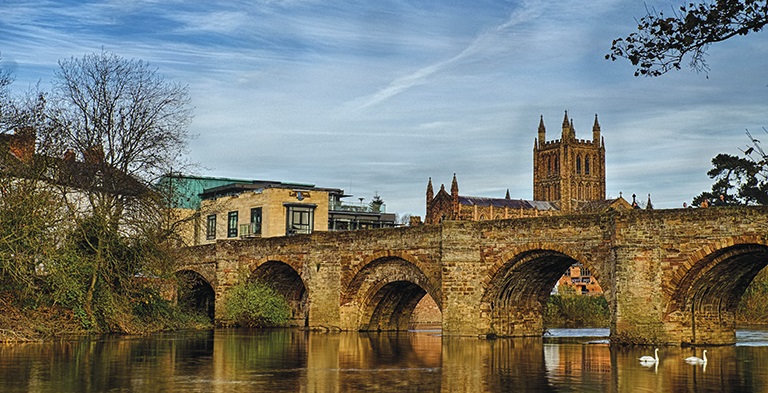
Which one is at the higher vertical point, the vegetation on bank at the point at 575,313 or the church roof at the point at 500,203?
the church roof at the point at 500,203

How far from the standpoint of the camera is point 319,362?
25.9 m

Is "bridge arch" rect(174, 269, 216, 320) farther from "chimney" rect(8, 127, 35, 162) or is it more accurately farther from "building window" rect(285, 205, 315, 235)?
"chimney" rect(8, 127, 35, 162)

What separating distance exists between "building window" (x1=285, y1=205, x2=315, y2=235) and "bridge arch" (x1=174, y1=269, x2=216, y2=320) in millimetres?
6829

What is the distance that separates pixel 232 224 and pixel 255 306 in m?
17.6

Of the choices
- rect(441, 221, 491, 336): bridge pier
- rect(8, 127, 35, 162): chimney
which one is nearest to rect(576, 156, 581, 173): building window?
rect(441, 221, 491, 336): bridge pier

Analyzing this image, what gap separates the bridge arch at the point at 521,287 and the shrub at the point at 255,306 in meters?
14.9

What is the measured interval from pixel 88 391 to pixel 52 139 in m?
20.4

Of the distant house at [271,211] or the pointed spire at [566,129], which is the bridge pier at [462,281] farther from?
the pointed spire at [566,129]

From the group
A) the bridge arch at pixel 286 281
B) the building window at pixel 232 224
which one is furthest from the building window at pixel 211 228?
the bridge arch at pixel 286 281

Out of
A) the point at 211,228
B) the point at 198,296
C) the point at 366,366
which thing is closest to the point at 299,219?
the point at 198,296

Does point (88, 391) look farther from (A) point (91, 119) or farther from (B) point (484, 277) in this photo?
(A) point (91, 119)

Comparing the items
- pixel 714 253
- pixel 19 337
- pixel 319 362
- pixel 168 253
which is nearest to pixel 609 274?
pixel 714 253

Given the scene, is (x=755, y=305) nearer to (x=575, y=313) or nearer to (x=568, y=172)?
(x=575, y=313)

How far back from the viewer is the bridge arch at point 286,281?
157 ft
